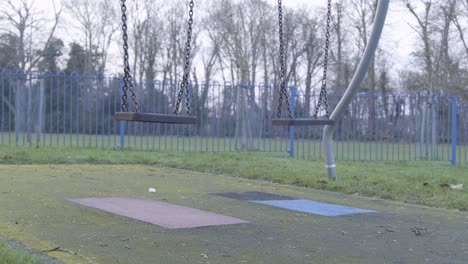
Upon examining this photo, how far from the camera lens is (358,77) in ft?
34.1

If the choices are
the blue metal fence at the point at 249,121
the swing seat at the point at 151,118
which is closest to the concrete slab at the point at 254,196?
the swing seat at the point at 151,118

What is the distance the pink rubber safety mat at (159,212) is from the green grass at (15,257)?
6.61ft

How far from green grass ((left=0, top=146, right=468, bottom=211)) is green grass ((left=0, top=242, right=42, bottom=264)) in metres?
6.31

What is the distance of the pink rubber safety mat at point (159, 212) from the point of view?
6.63m

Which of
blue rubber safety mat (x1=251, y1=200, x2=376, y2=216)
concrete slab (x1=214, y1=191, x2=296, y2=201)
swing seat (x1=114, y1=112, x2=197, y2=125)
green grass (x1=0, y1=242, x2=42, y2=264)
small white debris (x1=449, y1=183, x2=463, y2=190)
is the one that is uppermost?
swing seat (x1=114, y1=112, x2=197, y2=125)

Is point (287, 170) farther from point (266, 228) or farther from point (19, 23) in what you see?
point (19, 23)

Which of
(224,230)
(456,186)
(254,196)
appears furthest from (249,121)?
(224,230)

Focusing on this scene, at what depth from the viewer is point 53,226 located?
6059mm

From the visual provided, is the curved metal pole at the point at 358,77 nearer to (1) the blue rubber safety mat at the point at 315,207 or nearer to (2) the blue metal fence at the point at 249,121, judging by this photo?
(1) the blue rubber safety mat at the point at 315,207

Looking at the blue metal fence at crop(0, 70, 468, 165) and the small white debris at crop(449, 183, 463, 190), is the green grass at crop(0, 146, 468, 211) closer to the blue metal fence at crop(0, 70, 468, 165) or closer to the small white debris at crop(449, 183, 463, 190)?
the small white debris at crop(449, 183, 463, 190)

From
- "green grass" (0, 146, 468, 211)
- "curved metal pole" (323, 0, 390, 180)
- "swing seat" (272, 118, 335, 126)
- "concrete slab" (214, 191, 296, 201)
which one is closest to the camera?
"swing seat" (272, 118, 335, 126)

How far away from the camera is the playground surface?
5.20 meters

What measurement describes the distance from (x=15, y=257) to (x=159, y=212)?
303 cm

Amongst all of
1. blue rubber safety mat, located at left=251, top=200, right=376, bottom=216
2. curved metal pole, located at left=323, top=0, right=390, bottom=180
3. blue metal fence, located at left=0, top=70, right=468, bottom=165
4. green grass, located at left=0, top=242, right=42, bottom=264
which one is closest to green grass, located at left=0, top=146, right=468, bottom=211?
curved metal pole, located at left=323, top=0, right=390, bottom=180
